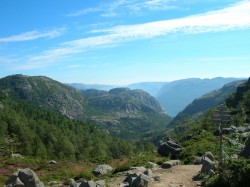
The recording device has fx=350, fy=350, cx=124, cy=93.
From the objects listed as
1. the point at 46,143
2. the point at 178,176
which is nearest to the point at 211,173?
the point at 178,176

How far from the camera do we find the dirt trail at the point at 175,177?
3091 cm

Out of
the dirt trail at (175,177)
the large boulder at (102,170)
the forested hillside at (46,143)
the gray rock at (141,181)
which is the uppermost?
the gray rock at (141,181)

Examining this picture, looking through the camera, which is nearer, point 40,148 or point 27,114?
point 40,148

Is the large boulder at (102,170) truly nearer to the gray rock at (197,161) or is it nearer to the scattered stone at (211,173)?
the gray rock at (197,161)

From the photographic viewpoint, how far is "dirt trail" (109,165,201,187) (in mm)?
30906

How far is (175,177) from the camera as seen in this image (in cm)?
3381

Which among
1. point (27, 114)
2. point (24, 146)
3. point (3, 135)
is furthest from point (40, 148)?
point (27, 114)

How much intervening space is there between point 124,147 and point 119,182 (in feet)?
449

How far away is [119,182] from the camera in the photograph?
34.8 metres

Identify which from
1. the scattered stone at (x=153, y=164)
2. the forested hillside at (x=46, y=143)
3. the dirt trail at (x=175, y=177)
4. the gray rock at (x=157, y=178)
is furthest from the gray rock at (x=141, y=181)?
the forested hillside at (x=46, y=143)

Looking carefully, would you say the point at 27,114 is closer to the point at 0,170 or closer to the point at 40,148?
the point at 40,148

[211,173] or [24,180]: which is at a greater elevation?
[211,173]

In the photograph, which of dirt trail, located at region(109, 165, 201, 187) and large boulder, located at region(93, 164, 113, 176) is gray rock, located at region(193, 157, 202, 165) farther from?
large boulder, located at region(93, 164, 113, 176)

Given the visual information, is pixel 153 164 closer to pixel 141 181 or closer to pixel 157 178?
pixel 157 178
